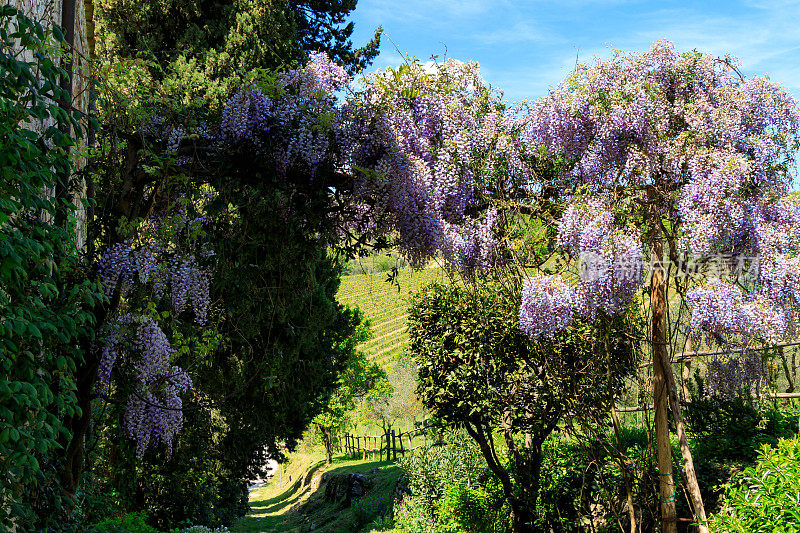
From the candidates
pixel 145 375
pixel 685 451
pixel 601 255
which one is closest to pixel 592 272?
pixel 601 255

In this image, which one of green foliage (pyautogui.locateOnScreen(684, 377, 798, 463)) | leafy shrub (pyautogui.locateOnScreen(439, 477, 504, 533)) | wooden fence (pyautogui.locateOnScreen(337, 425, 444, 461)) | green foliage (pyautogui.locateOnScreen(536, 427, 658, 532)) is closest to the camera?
green foliage (pyautogui.locateOnScreen(536, 427, 658, 532))

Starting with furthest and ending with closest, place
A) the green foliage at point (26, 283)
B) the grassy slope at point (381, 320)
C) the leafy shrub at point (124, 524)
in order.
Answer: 1. the grassy slope at point (381, 320)
2. the leafy shrub at point (124, 524)
3. the green foliage at point (26, 283)

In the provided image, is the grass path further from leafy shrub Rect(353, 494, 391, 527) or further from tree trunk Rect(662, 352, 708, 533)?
tree trunk Rect(662, 352, 708, 533)

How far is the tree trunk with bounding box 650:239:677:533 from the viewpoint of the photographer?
444cm

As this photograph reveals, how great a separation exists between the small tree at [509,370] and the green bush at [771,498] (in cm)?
165

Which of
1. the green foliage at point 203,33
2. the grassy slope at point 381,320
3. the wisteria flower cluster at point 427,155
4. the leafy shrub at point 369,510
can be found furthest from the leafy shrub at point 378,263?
the grassy slope at point 381,320

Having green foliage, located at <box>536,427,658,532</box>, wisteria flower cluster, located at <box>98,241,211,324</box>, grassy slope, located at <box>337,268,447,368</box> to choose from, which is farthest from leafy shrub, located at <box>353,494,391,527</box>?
grassy slope, located at <box>337,268,447,368</box>

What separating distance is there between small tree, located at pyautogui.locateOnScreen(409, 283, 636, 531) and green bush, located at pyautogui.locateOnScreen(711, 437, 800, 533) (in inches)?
64.8

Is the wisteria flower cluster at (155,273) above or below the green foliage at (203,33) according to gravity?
below

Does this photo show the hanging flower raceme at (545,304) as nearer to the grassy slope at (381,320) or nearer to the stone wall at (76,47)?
the stone wall at (76,47)

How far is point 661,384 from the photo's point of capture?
4523 millimetres

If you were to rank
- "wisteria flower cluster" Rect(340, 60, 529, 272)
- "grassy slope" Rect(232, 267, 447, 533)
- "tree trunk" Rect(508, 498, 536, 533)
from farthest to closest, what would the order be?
1. "grassy slope" Rect(232, 267, 447, 533)
2. "tree trunk" Rect(508, 498, 536, 533)
3. "wisteria flower cluster" Rect(340, 60, 529, 272)

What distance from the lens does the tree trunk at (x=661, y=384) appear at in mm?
4441

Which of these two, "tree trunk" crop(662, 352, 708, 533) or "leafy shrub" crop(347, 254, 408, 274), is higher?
"leafy shrub" crop(347, 254, 408, 274)
